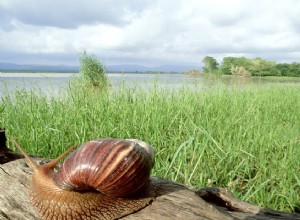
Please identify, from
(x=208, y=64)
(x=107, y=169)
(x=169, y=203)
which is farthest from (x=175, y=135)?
(x=208, y=64)

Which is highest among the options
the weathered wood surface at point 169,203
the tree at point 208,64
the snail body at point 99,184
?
the tree at point 208,64

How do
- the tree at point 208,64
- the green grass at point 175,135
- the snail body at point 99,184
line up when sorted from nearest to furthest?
1. the snail body at point 99,184
2. the green grass at point 175,135
3. the tree at point 208,64

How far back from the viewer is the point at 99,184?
2213 millimetres

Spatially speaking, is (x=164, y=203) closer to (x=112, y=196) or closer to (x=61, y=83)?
(x=112, y=196)

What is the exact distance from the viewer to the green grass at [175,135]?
3.86m

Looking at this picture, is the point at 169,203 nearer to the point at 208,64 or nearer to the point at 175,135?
the point at 175,135

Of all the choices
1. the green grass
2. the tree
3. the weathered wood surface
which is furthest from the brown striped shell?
the tree

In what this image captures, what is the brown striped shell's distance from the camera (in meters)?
2.21

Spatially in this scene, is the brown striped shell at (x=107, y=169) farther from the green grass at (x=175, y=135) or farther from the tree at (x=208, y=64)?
the tree at (x=208, y=64)

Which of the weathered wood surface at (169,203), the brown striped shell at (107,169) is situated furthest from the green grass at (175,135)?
the brown striped shell at (107,169)

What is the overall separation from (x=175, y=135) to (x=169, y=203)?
249 cm

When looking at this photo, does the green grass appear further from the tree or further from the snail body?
the tree


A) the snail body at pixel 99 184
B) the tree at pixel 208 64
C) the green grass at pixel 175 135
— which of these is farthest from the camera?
the tree at pixel 208 64

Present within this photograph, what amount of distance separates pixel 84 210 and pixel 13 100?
4045 mm
